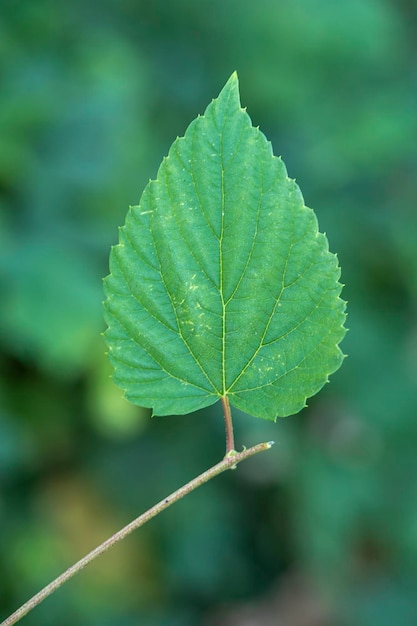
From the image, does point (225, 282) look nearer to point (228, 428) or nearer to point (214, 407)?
point (228, 428)

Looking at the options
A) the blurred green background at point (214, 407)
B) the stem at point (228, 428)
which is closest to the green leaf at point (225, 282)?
the stem at point (228, 428)

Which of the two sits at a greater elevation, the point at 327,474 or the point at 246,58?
the point at 246,58

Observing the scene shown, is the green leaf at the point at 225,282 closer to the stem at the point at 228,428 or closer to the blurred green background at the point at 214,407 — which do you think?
the stem at the point at 228,428

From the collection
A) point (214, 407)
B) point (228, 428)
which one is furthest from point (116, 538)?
point (214, 407)

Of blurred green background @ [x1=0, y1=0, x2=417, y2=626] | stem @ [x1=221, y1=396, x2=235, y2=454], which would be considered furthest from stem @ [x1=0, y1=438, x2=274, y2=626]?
blurred green background @ [x1=0, y1=0, x2=417, y2=626]

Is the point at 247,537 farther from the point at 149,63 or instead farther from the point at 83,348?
the point at 149,63

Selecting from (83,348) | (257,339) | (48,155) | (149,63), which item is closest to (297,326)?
(257,339)

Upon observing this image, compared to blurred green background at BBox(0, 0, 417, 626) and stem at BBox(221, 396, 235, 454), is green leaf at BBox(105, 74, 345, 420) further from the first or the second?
blurred green background at BBox(0, 0, 417, 626)
